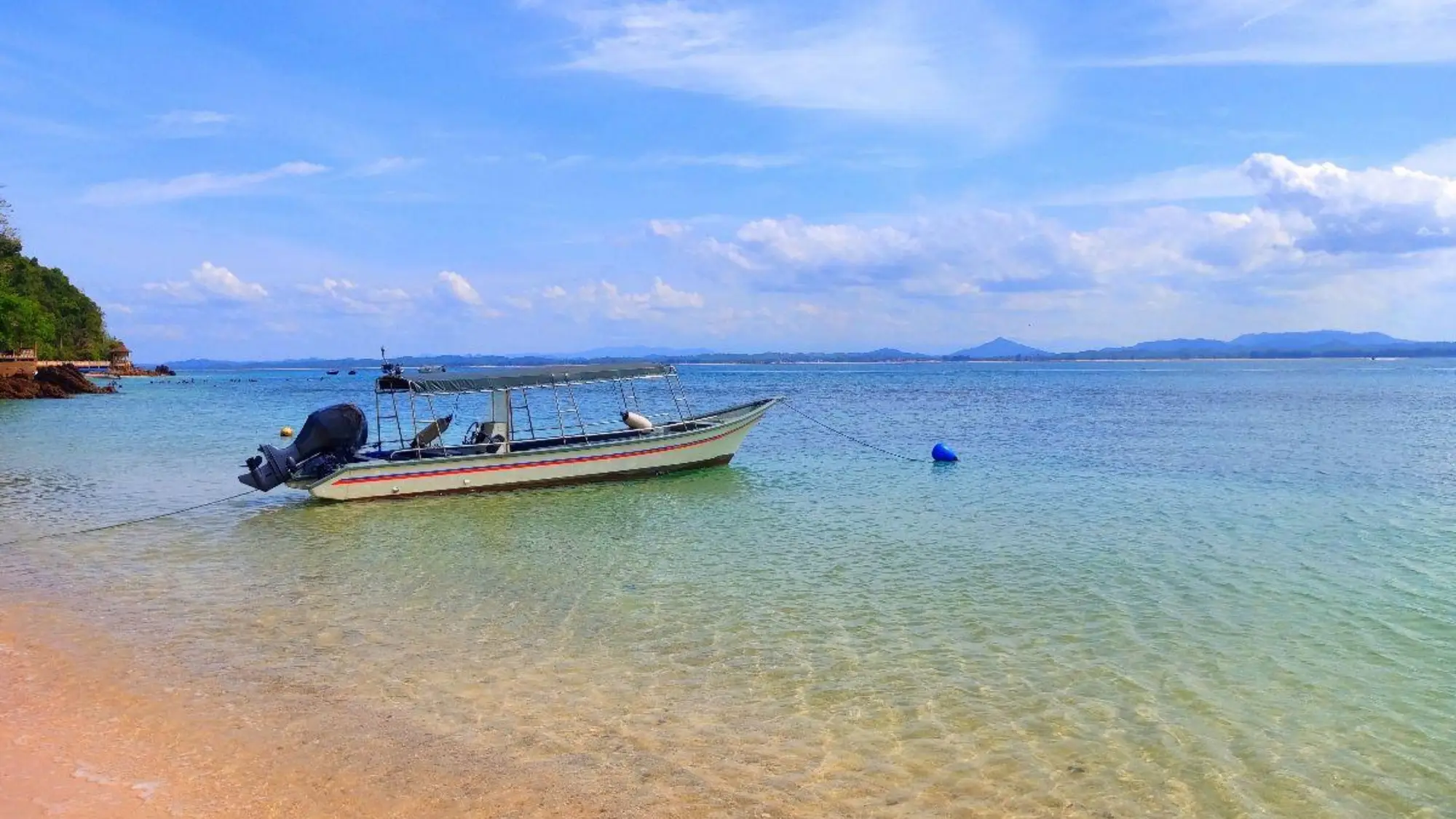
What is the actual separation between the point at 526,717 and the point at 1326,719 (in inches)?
273

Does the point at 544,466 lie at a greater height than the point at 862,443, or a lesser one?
greater

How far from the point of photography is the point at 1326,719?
852 cm

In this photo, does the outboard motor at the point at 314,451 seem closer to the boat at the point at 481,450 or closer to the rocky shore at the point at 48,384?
the boat at the point at 481,450

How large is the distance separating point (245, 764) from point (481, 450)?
1581 centimetres

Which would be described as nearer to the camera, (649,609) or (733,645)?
(733,645)

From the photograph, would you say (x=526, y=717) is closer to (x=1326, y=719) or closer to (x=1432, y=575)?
(x=1326, y=719)

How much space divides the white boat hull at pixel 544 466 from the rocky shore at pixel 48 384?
56259 mm

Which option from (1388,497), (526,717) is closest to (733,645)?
(526,717)

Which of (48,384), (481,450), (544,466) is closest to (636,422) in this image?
(544,466)

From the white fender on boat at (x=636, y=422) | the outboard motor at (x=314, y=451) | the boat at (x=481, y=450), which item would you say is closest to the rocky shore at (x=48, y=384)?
the boat at (x=481, y=450)

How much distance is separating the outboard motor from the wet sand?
39.5 feet

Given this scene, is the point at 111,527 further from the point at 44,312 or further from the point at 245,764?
the point at 44,312

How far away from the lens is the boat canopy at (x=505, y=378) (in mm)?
21797

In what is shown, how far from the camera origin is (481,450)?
2298 centimetres
